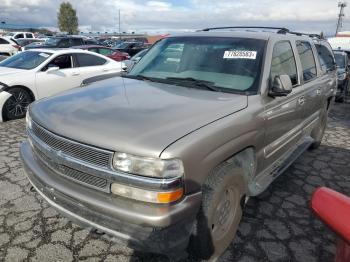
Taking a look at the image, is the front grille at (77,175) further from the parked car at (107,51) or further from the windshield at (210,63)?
the parked car at (107,51)

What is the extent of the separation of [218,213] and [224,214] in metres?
0.15

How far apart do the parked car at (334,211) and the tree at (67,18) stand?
79.5 meters

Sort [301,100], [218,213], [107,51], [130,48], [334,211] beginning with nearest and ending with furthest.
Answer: [334,211], [218,213], [301,100], [107,51], [130,48]

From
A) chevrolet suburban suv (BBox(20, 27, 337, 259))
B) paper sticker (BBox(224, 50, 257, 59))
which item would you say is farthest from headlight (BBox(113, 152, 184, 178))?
paper sticker (BBox(224, 50, 257, 59))

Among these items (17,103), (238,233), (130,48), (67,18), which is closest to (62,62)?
(17,103)

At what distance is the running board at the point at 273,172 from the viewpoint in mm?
3379

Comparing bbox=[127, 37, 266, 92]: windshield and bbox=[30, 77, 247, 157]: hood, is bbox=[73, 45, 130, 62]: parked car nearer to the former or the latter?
bbox=[127, 37, 266, 92]: windshield

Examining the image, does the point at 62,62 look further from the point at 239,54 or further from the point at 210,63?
the point at 239,54

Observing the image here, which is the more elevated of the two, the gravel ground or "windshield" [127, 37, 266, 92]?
"windshield" [127, 37, 266, 92]

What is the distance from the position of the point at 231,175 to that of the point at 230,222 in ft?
1.73

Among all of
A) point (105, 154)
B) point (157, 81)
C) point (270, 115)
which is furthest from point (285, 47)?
point (105, 154)

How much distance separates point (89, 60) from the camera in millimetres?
9266

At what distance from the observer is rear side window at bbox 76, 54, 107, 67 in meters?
8.99

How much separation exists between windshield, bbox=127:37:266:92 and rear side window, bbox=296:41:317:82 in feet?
3.49
